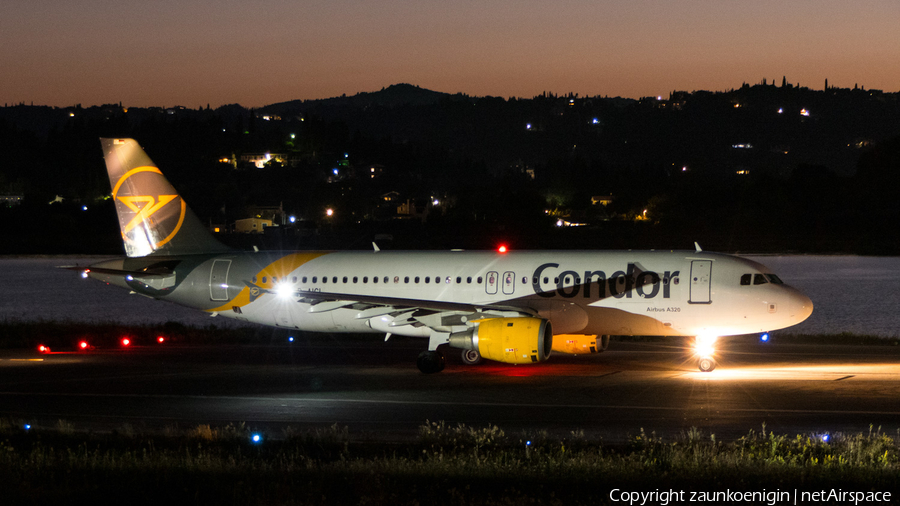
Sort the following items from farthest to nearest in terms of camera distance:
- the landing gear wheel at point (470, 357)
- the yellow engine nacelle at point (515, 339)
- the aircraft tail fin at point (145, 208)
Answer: the aircraft tail fin at point (145, 208), the landing gear wheel at point (470, 357), the yellow engine nacelle at point (515, 339)

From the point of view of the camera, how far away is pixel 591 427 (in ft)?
60.8

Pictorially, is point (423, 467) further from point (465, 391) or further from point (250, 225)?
point (250, 225)

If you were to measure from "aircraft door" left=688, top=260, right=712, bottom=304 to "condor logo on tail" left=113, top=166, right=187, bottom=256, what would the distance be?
18.5 m

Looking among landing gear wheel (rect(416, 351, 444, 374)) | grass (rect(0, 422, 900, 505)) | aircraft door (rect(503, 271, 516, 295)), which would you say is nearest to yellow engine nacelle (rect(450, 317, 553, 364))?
landing gear wheel (rect(416, 351, 444, 374))

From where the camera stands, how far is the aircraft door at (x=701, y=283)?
87.9ft

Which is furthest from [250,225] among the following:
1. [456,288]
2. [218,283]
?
[456,288]

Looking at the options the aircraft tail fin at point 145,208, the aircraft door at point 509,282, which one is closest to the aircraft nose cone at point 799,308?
the aircraft door at point 509,282

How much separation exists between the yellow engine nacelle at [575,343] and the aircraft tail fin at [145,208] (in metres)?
13.4

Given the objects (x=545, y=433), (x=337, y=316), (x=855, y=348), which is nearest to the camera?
(x=545, y=433)

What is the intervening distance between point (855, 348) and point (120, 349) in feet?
91.7

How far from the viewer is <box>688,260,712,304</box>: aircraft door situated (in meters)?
26.8

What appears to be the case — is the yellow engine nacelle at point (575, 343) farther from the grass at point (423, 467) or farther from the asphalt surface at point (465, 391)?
the grass at point (423, 467)

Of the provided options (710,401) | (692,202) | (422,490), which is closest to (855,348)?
(710,401)

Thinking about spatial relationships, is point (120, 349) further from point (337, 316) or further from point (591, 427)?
point (591, 427)
